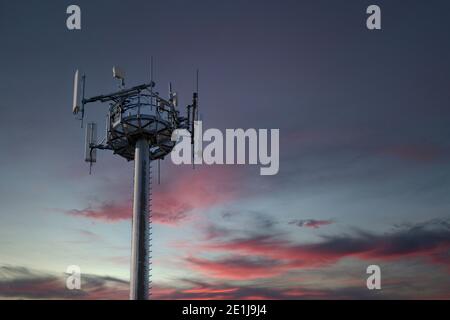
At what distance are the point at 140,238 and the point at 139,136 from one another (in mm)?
10058

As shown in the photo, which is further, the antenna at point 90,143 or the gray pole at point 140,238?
the antenna at point 90,143

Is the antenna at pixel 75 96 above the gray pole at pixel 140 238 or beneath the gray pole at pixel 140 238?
above

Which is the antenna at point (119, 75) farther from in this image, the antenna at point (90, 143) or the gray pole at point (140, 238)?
the gray pole at point (140, 238)

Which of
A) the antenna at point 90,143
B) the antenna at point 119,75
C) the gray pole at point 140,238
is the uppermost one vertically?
the antenna at point 119,75

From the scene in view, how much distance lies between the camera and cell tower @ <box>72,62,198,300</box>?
→ 136ft

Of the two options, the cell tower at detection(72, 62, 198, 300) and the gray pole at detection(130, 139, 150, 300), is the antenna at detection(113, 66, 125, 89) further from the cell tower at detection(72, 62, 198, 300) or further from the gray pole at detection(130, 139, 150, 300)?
the gray pole at detection(130, 139, 150, 300)

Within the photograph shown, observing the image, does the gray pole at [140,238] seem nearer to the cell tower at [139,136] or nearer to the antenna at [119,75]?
the cell tower at [139,136]

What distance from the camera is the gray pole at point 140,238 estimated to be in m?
40.7

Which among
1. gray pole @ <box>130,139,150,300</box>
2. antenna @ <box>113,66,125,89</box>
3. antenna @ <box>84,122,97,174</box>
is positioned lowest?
gray pole @ <box>130,139,150,300</box>

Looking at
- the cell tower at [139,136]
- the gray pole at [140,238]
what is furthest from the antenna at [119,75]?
the gray pole at [140,238]

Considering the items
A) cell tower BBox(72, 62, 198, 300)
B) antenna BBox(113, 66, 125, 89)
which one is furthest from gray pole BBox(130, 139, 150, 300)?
antenna BBox(113, 66, 125, 89)

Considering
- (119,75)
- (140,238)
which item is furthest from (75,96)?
(140,238)
